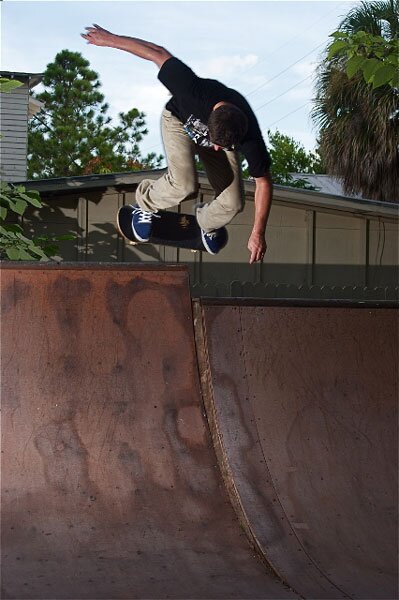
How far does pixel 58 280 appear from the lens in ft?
16.0

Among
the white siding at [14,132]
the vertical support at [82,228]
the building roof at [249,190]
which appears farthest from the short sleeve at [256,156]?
the white siding at [14,132]

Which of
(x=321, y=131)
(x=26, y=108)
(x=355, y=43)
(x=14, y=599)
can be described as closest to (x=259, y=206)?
(x=355, y=43)

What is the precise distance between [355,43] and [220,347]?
2834mm

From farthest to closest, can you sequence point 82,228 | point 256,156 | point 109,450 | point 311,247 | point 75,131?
point 75,131
point 311,247
point 82,228
point 256,156
point 109,450

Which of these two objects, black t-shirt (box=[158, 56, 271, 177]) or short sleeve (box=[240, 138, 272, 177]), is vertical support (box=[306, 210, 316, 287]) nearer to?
short sleeve (box=[240, 138, 272, 177])

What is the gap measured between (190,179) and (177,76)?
0.66m

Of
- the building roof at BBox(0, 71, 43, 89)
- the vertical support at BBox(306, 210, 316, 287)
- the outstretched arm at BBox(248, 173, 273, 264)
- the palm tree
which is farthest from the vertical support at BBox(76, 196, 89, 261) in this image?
the outstretched arm at BBox(248, 173, 273, 264)

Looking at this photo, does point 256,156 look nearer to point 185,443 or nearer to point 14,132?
point 185,443

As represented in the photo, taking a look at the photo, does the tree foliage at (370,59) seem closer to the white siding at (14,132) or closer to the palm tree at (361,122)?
the white siding at (14,132)

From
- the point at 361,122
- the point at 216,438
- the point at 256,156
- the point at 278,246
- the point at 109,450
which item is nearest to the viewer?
the point at 109,450

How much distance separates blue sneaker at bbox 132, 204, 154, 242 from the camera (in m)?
5.55

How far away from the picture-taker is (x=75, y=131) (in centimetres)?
3394

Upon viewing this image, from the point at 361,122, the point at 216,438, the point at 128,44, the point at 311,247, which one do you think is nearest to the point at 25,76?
the point at 311,247

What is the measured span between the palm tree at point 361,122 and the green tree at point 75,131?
38.1 feet
